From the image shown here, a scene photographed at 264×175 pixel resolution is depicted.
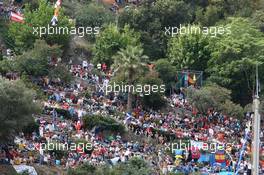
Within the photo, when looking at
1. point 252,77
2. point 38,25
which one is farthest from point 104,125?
point 252,77

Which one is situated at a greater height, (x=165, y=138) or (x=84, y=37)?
(x=84, y=37)

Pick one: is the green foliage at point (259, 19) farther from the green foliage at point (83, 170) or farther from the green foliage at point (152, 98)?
the green foliage at point (83, 170)

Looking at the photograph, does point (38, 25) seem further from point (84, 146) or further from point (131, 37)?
point (84, 146)

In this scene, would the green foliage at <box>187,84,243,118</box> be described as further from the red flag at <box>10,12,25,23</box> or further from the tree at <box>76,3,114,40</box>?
the red flag at <box>10,12,25,23</box>

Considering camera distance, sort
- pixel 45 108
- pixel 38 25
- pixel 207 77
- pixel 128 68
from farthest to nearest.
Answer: pixel 207 77 → pixel 38 25 → pixel 128 68 → pixel 45 108

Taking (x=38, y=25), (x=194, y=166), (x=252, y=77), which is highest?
(x=38, y=25)

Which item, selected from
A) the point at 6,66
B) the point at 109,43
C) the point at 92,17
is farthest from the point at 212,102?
the point at 92,17
